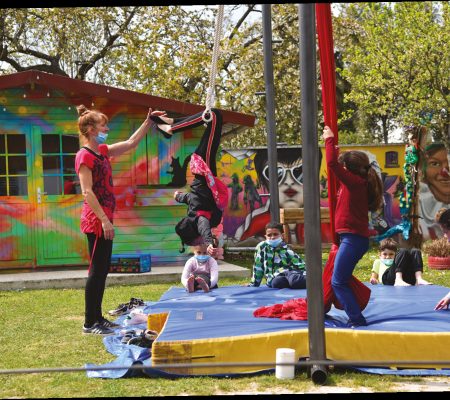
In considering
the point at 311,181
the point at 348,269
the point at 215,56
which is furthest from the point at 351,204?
the point at 215,56

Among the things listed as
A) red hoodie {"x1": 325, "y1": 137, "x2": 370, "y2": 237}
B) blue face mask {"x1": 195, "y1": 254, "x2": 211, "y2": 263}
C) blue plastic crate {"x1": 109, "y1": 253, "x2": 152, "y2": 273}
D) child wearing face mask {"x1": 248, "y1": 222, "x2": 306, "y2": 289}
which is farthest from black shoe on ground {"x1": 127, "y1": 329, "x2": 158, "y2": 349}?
blue plastic crate {"x1": 109, "y1": 253, "x2": 152, "y2": 273}

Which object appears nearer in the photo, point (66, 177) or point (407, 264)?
point (407, 264)

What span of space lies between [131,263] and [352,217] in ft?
21.0

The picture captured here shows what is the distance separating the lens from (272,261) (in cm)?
787

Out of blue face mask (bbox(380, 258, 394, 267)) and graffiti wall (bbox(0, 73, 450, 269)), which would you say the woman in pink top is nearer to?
blue face mask (bbox(380, 258, 394, 267))

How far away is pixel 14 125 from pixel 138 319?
6082mm

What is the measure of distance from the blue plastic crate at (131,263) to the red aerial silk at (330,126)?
5.52 m

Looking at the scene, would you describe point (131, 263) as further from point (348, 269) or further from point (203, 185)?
point (348, 269)

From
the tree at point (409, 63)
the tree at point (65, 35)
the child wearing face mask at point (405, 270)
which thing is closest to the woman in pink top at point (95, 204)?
the child wearing face mask at point (405, 270)

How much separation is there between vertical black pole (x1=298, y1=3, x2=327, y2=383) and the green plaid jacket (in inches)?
127

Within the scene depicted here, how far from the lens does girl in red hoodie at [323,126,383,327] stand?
17.4 ft

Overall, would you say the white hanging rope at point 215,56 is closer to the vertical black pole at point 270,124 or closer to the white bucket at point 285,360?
the white bucket at point 285,360

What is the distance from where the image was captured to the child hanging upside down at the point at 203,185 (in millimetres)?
6625

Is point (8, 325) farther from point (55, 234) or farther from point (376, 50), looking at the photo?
point (376, 50)
